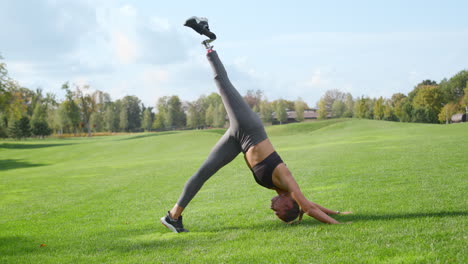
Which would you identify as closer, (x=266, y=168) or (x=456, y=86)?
(x=266, y=168)

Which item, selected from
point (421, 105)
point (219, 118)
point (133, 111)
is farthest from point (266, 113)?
point (133, 111)

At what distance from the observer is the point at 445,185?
921 cm

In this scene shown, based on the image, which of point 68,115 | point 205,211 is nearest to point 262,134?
point 205,211

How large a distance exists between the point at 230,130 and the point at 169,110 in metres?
115

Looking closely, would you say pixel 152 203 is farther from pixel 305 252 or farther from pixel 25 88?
pixel 25 88

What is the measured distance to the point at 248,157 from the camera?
6.67 m

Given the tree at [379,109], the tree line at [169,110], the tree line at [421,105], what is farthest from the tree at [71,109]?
the tree at [379,109]

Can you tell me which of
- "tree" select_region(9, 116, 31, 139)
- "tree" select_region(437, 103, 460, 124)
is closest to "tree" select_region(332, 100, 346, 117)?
"tree" select_region(437, 103, 460, 124)

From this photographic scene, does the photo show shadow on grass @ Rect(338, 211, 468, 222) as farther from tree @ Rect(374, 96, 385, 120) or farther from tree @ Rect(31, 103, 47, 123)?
tree @ Rect(374, 96, 385, 120)

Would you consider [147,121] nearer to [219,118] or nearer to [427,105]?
[219,118]

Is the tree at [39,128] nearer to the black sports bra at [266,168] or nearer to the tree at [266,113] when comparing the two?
the tree at [266,113]

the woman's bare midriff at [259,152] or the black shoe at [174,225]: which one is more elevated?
the woman's bare midriff at [259,152]

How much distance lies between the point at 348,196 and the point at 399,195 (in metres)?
1.07

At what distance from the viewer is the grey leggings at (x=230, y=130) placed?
6.59 metres
